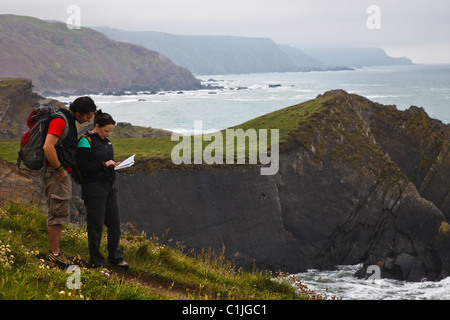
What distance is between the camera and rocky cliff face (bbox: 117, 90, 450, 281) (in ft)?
102

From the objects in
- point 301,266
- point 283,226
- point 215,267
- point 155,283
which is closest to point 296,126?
point 283,226

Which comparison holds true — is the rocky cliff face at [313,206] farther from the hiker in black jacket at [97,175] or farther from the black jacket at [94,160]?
the black jacket at [94,160]

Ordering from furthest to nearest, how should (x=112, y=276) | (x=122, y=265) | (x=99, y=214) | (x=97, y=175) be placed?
(x=122, y=265) → (x=99, y=214) → (x=97, y=175) → (x=112, y=276)

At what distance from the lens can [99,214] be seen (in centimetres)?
865

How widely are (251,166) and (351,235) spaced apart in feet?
29.8

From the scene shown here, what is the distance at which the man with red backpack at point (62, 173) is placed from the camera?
26.4ft

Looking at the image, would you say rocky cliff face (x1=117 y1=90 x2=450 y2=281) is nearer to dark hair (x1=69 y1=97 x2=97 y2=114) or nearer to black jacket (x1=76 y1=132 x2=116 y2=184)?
black jacket (x1=76 y1=132 x2=116 y2=184)

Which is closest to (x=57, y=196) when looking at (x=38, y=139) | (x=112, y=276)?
(x=38, y=139)

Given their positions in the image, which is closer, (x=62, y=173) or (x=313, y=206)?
(x=62, y=173)

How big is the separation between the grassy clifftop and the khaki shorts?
716mm

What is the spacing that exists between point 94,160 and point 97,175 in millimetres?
278

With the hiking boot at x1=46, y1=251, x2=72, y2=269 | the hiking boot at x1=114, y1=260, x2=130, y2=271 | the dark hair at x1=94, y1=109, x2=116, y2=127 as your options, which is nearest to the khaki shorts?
the hiking boot at x1=46, y1=251, x2=72, y2=269

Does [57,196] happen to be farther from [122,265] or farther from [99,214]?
[122,265]
